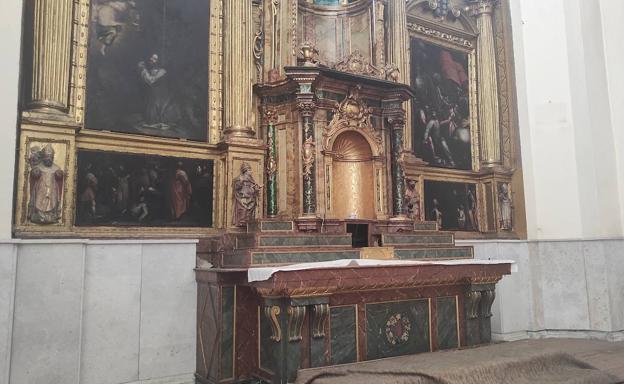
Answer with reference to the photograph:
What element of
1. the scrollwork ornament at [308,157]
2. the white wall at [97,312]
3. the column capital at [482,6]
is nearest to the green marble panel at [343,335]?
the white wall at [97,312]

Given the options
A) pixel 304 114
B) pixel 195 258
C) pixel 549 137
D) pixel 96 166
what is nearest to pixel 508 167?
pixel 549 137

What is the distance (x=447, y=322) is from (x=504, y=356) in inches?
43.4

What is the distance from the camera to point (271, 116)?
27.2ft

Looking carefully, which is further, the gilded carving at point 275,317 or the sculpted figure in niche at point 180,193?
the sculpted figure in niche at point 180,193

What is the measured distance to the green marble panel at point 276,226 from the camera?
657 cm

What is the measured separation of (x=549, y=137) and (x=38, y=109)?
28.1ft

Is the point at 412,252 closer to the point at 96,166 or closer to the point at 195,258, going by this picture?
the point at 195,258

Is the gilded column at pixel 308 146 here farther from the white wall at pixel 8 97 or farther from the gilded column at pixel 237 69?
the white wall at pixel 8 97

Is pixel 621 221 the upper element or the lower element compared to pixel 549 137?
lower

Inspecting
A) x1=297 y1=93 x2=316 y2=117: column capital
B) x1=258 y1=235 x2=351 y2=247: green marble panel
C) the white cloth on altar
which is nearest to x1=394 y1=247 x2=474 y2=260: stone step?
the white cloth on altar

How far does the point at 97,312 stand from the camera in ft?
21.5

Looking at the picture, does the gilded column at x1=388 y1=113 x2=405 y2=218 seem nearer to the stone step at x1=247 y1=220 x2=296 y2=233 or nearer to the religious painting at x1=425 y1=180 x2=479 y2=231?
the religious painting at x1=425 y1=180 x2=479 y2=231

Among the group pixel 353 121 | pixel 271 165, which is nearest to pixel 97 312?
pixel 271 165

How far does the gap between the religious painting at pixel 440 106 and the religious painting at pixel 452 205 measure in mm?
441
